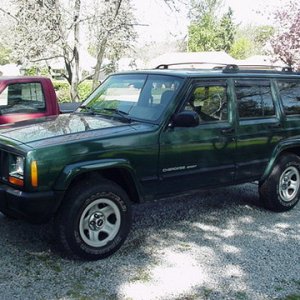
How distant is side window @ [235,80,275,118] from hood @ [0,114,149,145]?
153 cm

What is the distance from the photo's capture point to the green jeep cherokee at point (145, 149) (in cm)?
414

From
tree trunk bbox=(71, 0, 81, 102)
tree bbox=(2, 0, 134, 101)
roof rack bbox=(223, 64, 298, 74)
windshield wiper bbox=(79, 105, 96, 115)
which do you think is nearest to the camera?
windshield wiper bbox=(79, 105, 96, 115)

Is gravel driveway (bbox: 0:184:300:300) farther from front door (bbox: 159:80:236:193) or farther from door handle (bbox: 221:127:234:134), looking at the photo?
door handle (bbox: 221:127:234:134)

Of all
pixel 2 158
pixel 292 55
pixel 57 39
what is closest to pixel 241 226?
pixel 2 158

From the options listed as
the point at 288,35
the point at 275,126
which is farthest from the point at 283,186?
the point at 288,35

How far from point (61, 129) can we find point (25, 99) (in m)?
3.35

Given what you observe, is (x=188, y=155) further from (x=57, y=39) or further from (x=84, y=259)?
(x=57, y=39)

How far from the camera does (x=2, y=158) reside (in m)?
4.41

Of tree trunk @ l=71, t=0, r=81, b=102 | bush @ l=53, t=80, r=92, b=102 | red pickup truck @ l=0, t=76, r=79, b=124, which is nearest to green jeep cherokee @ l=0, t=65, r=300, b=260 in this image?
red pickup truck @ l=0, t=76, r=79, b=124

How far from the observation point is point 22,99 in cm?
764

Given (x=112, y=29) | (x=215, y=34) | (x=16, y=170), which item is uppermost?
(x=215, y=34)

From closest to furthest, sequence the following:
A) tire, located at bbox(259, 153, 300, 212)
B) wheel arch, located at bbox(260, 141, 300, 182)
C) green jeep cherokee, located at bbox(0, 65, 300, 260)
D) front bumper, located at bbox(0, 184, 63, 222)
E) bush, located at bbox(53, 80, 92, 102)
Answer: front bumper, located at bbox(0, 184, 63, 222) < green jeep cherokee, located at bbox(0, 65, 300, 260) < wheel arch, located at bbox(260, 141, 300, 182) < tire, located at bbox(259, 153, 300, 212) < bush, located at bbox(53, 80, 92, 102)

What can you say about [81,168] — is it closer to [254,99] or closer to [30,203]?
[30,203]

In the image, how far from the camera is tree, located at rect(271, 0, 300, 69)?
63.6 ft
